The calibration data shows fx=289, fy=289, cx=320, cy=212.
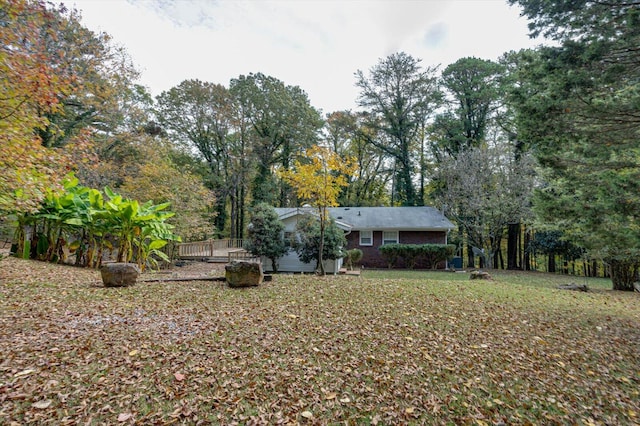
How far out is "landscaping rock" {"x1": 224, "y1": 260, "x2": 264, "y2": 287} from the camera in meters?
7.34

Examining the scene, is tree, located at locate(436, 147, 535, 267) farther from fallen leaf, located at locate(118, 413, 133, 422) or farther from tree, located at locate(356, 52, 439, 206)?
fallen leaf, located at locate(118, 413, 133, 422)

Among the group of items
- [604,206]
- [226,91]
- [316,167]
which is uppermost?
[226,91]

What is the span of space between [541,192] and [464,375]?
4.83 meters

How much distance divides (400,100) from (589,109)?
22191 mm

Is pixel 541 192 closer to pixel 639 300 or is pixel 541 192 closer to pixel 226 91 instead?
pixel 639 300

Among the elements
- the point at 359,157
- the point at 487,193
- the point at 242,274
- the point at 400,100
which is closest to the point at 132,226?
the point at 242,274

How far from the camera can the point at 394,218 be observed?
19297 millimetres

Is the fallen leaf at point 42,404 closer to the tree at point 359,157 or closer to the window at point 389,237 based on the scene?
the window at point 389,237

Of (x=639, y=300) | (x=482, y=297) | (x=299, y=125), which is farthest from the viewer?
(x=299, y=125)

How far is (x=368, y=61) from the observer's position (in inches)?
1008

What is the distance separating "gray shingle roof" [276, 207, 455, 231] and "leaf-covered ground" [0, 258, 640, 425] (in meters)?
11.9

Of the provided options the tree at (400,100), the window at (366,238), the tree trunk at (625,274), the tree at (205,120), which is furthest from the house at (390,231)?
the tree at (205,120)

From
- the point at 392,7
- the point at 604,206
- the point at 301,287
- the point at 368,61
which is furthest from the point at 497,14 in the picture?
the point at 368,61

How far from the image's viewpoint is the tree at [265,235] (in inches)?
516
